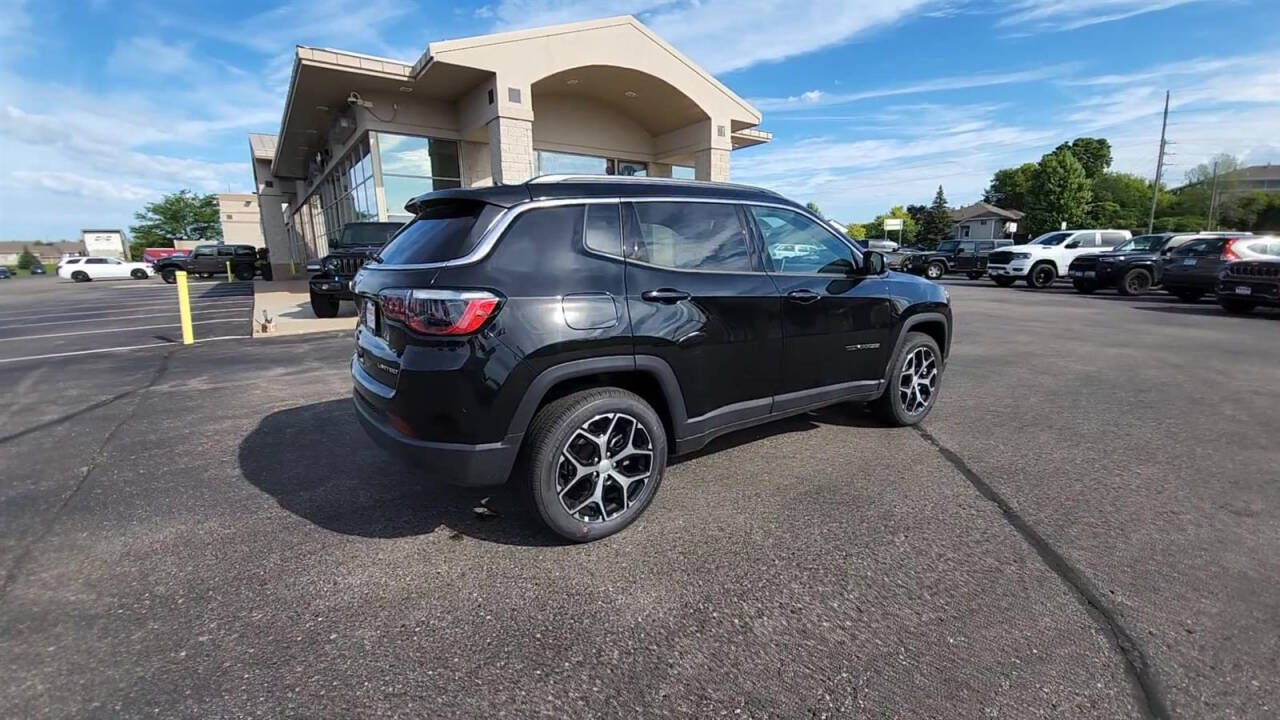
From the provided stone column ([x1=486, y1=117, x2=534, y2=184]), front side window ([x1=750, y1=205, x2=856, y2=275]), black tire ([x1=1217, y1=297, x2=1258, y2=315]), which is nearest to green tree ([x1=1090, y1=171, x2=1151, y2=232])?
black tire ([x1=1217, y1=297, x2=1258, y2=315])

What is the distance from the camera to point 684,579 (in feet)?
8.88

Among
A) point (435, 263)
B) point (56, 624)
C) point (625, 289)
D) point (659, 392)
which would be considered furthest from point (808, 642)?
point (56, 624)

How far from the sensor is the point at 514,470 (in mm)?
2957

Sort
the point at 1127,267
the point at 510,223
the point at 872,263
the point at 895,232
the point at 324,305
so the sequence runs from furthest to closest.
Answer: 1. the point at 895,232
2. the point at 1127,267
3. the point at 324,305
4. the point at 872,263
5. the point at 510,223

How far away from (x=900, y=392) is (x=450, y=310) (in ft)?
11.8

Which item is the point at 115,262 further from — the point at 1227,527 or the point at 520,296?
the point at 1227,527

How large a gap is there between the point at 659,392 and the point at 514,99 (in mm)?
12570

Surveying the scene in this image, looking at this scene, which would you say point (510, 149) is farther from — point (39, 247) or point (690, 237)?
point (39, 247)

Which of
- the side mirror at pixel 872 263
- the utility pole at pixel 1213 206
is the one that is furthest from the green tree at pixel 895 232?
the side mirror at pixel 872 263

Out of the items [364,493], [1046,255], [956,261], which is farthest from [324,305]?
[956,261]

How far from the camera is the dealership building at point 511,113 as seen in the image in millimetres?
13641

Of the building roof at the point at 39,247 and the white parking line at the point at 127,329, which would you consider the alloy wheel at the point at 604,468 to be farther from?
the building roof at the point at 39,247

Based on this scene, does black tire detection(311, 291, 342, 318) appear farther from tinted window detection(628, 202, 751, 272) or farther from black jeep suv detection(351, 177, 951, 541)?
tinted window detection(628, 202, 751, 272)

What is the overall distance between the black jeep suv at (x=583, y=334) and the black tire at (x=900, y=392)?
996mm
